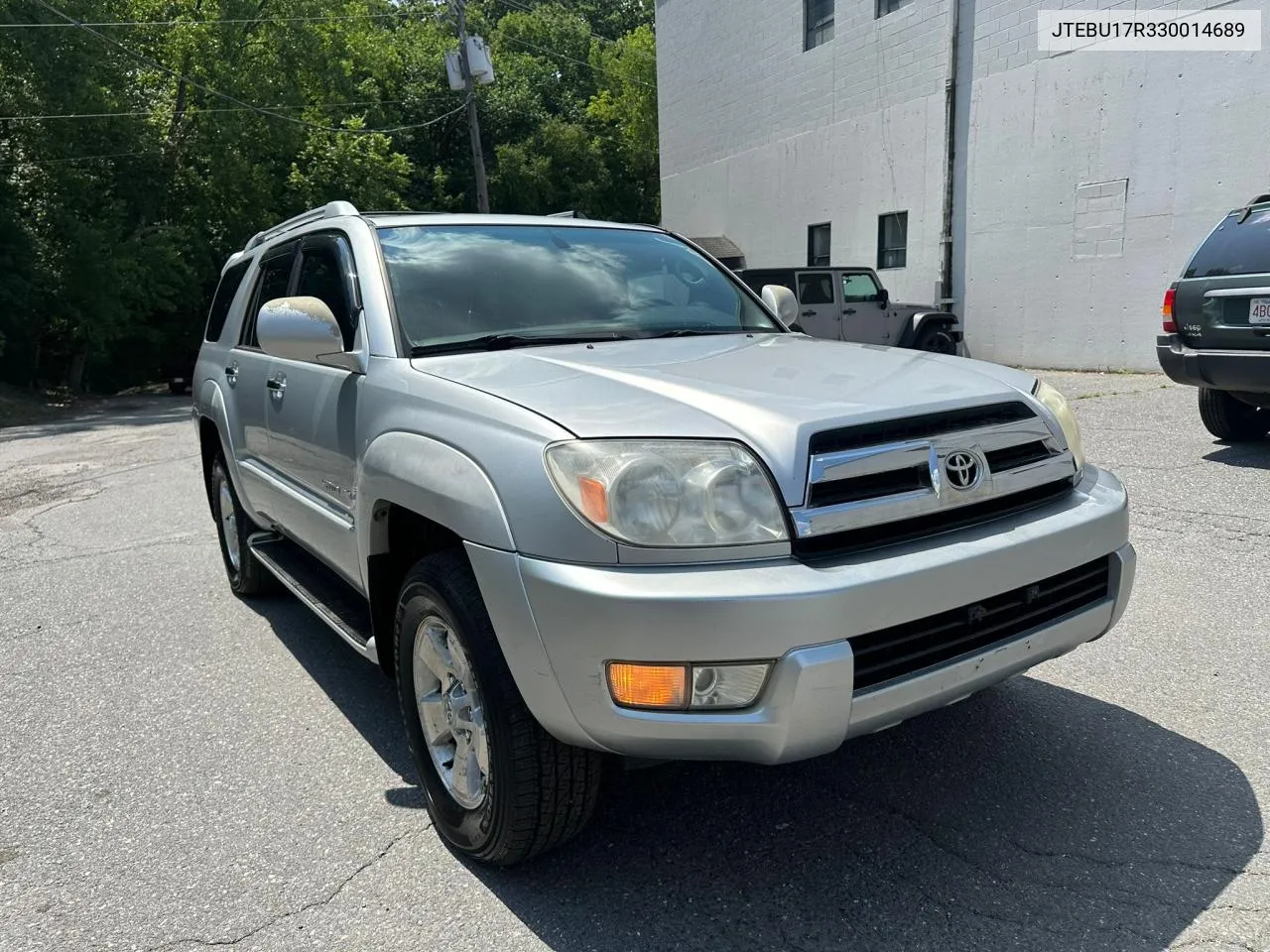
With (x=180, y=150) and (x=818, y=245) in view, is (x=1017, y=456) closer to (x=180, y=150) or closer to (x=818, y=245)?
(x=818, y=245)

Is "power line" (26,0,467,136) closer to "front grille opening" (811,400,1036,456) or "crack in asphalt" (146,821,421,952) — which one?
"crack in asphalt" (146,821,421,952)

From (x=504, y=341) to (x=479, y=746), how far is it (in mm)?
1350

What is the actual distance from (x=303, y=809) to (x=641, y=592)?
5.38 ft

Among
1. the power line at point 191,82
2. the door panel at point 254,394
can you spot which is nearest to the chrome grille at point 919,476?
the door panel at point 254,394

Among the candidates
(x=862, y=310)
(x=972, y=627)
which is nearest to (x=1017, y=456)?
(x=972, y=627)

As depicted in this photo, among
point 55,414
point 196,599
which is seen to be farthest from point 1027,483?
point 55,414

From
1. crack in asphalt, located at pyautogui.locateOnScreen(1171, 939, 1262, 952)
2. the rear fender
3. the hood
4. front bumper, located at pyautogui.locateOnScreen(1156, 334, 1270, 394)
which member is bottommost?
crack in asphalt, located at pyautogui.locateOnScreen(1171, 939, 1262, 952)

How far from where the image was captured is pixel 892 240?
17.7 m

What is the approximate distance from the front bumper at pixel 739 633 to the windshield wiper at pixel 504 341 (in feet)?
3.29

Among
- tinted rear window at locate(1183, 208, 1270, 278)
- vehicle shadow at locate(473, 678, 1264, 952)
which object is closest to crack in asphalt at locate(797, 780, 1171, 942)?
vehicle shadow at locate(473, 678, 1264, 952)

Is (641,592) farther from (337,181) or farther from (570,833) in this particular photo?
(337,181)

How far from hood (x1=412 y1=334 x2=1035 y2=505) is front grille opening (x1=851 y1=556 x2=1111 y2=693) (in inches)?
16.4

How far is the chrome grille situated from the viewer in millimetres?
2295

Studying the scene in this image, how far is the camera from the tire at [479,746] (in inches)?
94.6
